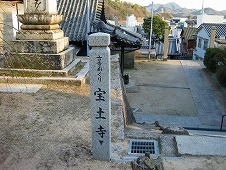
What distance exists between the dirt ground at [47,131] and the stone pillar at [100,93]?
0.92 ft

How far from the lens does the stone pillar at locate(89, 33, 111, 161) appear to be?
11.6ft

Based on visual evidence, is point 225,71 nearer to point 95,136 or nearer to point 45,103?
point 45,103

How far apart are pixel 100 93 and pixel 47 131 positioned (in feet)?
5.76

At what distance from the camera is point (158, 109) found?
35.0 ft

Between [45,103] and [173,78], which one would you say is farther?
[173,78]

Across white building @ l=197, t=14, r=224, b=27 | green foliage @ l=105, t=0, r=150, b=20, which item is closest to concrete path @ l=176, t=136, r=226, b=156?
Answer: white building @ l=197, t=14, r=224, b=27

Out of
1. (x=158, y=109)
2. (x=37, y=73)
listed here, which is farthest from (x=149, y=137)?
(x=158, y=109)

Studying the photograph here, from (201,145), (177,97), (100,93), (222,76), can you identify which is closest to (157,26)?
(222,76)

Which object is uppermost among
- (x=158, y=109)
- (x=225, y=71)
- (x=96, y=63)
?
(x=96, y=63)

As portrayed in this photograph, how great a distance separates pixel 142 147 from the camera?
4.49 metres

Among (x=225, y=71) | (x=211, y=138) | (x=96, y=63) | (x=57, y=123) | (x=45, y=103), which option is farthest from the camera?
(x=225, y=71)

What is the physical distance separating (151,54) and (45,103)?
54.8 ft

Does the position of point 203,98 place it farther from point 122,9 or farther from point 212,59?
point 122,9

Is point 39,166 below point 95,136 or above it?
below
